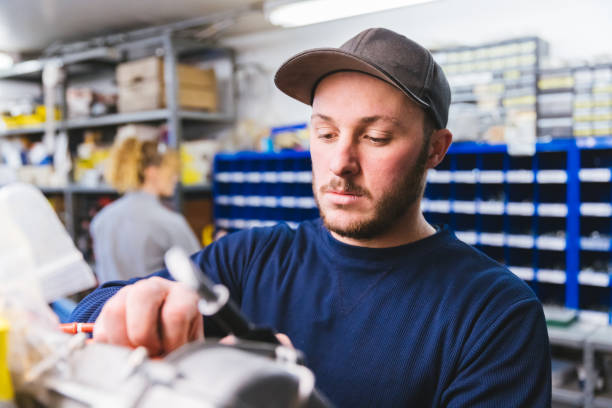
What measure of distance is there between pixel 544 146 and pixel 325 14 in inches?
62.2

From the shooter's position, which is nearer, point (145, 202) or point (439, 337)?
point (439, 337)

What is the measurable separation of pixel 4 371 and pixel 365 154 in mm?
767

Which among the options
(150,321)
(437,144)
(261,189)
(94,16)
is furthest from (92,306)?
(94,16)

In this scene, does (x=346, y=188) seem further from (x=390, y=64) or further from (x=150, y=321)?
(x=150, y=321)

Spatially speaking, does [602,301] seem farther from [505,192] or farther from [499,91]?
[499,91]

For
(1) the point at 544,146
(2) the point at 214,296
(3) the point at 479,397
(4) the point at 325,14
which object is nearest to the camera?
(2) the point at 214,296

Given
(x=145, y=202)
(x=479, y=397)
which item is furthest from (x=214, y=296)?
(x=145, y=202)

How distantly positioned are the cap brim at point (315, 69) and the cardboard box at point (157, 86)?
10.3 feet

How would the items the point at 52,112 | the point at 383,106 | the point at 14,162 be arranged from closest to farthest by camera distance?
the point at 383,106 < the point at 52,112 < the point at 14,162

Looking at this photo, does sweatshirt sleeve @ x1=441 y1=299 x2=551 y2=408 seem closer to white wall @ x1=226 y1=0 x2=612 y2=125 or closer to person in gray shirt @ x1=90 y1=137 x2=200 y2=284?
person in gray shirt @ x1=90 y1=137 x2=200 y2=284

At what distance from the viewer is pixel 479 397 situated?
82 centimetres

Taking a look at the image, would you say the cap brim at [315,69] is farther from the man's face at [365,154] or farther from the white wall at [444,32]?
the white wall at [444,32]

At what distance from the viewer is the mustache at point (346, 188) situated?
1002 millimetres

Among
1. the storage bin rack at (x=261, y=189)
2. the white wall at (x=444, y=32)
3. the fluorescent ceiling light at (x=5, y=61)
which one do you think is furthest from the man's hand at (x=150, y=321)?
the fluorescent ceiling light at (x=5, y=61)
